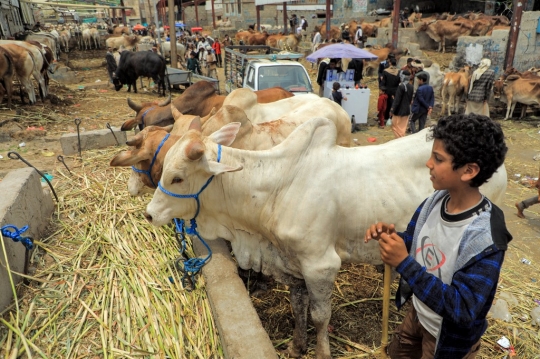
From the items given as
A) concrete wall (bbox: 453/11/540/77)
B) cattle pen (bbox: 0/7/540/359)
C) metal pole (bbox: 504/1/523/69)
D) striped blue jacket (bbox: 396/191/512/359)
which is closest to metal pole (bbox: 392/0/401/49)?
concrete wall (bbox: 453/11/540/77)

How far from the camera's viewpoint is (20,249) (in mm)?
2885

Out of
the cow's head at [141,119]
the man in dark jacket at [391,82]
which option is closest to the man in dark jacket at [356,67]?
the man in dark jacket at [391,82]

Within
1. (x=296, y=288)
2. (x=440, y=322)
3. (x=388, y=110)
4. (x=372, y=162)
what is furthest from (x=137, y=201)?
(x=388, y=110)

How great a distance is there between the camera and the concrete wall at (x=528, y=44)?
1161cm

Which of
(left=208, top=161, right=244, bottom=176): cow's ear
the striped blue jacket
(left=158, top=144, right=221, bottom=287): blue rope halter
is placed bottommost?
(left=158, top=144, right=221, bottom=287): blue rope halter

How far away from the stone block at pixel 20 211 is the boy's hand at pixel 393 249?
7.74 feet

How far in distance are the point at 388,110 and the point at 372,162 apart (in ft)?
26.4

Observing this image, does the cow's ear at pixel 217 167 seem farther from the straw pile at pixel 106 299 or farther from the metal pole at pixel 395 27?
the metal pole at pixel 395 27

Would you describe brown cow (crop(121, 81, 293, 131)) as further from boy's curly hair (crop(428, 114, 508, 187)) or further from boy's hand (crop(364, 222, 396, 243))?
boy's curly hair (crop(428, 114, 508, 187))

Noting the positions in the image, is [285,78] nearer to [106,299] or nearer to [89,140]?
[89,140]

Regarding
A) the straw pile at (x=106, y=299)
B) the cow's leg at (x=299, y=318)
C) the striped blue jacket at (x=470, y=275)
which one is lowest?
the cow's leg at (x=299, y=318)

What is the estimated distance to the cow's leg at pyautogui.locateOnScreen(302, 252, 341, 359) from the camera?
251 centimetres

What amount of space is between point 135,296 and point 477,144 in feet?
7.77

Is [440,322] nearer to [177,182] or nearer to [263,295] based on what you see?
[177,182]
